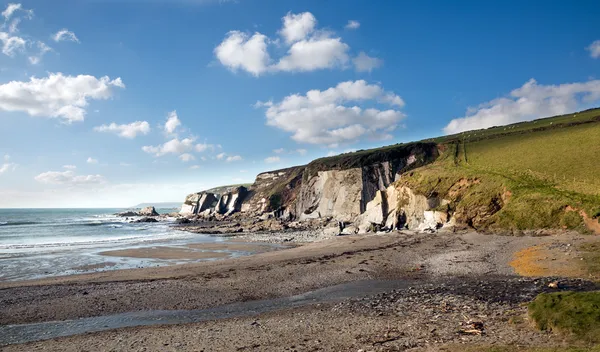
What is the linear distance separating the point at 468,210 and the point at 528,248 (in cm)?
1453

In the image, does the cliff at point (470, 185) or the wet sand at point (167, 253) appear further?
the wet sand at point (167, 253)

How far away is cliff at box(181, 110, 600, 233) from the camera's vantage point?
3362cm

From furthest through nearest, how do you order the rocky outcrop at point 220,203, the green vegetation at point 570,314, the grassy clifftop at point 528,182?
1. the rocky outcrop at point 220,203
2. the grassy clifftop at point 528,182
3. the green vegetation at point 570,314

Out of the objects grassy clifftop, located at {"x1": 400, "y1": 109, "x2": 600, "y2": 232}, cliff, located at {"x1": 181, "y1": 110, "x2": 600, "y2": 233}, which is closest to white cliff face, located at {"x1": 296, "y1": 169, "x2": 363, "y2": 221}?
cliff, located at {"x1": 181, "y1": 110, "x2": 600, "y2": 233}

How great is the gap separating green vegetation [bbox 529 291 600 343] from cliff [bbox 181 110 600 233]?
23.5 m

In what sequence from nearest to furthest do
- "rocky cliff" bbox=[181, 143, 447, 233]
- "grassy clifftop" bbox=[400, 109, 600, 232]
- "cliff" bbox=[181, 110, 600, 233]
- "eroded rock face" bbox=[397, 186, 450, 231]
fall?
"grassy clifftop" bbox=[400, 109, 600, 232] → "cliff" bbox=[181, 110, 600, 233] → "eroded rock face" bbox=[397, 186, 450, 231] → "rocky cliff" bbox=[181, 143, 447, 233]

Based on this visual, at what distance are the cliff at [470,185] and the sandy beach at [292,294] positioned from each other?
4558 millimetres

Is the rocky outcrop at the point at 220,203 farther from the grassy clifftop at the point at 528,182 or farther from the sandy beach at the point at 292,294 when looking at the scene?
the sandy beach at the point at 292,294

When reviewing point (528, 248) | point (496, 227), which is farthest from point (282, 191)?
point (528, 248)

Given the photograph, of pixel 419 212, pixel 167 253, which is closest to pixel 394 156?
pixel 419 212

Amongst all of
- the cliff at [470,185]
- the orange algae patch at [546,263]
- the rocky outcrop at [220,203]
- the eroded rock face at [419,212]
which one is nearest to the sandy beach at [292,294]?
the orange algae patch at [546,263]

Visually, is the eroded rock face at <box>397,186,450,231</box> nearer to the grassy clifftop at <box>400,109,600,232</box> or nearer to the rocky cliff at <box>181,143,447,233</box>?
the grassy clifftop at <box>400,109,600,232</box>

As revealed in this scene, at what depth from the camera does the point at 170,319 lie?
50.6ft

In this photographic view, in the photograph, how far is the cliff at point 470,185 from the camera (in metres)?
33.6
